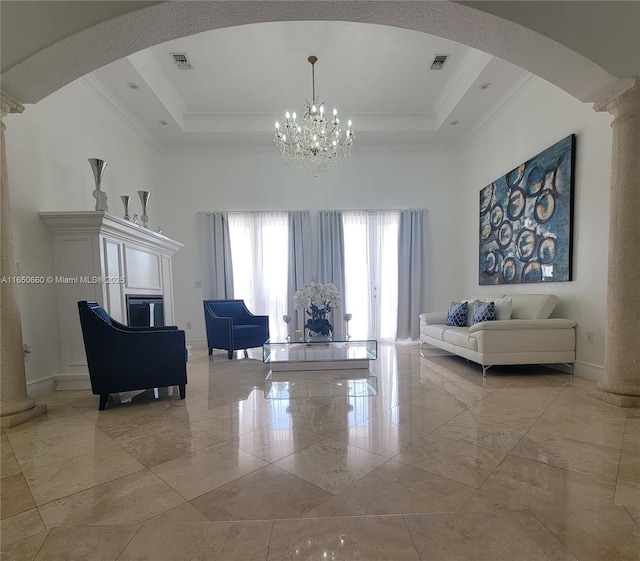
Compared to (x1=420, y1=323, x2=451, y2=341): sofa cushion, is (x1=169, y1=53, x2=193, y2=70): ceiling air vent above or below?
above

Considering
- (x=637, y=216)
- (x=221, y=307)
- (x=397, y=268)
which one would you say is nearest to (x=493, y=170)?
(x=397, y=268)

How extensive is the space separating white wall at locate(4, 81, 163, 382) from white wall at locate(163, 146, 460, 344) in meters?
1.69

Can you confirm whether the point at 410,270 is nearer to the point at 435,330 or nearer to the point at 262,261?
the point at 435,330

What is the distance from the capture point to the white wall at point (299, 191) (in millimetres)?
6027

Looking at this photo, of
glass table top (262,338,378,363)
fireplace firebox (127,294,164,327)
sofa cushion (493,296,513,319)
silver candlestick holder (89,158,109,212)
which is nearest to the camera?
silver candlestick holder (89,158,109,212)

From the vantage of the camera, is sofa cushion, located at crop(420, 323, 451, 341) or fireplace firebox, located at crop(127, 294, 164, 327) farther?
sofa cushion, located at crop(420, 323, 451, 341)

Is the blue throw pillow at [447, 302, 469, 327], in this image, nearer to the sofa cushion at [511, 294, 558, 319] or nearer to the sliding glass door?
the sofa cushion at [511, 294, 558, 319]

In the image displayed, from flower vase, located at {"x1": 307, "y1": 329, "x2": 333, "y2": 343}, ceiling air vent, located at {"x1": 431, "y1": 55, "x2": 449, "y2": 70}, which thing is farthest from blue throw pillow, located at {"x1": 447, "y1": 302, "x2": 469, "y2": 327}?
ceiling air vent, located at {"x1": 431, "y1": 55, "x2": 449, "y2": 70}

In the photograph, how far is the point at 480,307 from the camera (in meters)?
4.23

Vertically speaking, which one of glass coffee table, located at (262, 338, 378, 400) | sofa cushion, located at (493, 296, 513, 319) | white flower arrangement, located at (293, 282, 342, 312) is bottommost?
glass coffee table, located at (262, 338, 378, 400)

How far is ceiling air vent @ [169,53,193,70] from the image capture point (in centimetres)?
394

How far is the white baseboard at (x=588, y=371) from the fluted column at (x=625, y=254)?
24.5 inches

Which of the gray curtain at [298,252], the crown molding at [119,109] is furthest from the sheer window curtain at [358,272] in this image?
the crown molding at [119,109]

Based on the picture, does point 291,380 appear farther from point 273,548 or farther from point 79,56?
point 79,56
